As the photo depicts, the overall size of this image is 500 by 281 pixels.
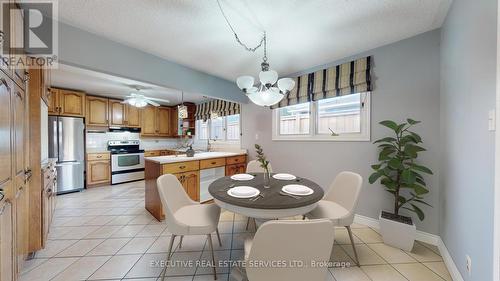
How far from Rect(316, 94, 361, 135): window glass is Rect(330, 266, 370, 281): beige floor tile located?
5.50 ft

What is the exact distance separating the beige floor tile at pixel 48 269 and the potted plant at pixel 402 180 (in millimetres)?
3216

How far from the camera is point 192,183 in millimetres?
3016

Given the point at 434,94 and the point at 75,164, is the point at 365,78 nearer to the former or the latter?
the point at 434,94

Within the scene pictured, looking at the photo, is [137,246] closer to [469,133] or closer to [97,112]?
[469,133]

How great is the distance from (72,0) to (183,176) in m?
2.22

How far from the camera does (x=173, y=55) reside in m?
2.51

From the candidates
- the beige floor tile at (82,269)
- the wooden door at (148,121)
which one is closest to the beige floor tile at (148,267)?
the beige floor tile at (82,269)

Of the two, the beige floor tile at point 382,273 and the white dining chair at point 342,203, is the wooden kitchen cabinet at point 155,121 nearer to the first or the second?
the white dining chair at point 342,203

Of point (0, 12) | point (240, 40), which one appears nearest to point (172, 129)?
point (240, 40)

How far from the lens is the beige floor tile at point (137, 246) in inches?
77.1

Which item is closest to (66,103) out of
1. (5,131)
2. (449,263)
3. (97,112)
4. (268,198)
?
(97,112)

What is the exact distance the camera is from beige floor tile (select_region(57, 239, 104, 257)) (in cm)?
189

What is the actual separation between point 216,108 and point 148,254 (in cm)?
350

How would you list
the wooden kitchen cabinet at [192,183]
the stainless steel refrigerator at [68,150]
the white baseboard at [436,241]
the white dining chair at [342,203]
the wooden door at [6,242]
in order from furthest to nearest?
the stainless steel refrigerator at [68,150] → the wooden kitchen cabinet at [192,183] → the white dining chair at [342,203] → the white baseboard at [436,241] → the wooden door at [6,242]
